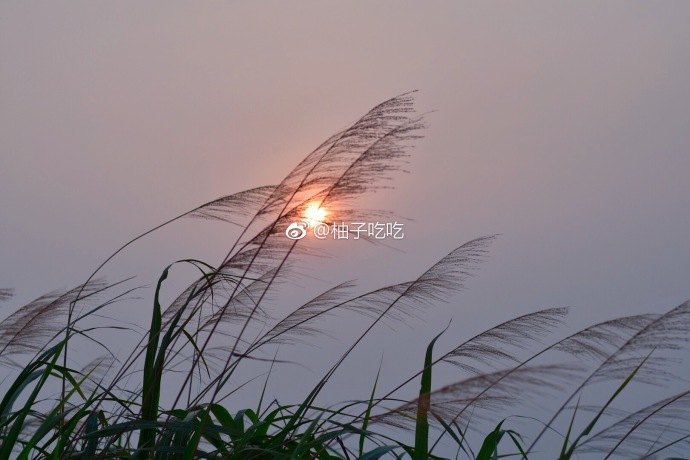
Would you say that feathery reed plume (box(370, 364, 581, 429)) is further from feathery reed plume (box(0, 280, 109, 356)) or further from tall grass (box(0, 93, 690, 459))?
feathery reed plume (box(0, 280, 109, 356))

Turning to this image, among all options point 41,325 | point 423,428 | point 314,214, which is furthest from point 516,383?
point 41,325

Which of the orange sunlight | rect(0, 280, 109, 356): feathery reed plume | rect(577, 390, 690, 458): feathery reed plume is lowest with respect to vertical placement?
rect(577, 390, 690, 458): feathery reed plume

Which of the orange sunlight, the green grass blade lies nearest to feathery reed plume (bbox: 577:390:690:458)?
the green grass blade

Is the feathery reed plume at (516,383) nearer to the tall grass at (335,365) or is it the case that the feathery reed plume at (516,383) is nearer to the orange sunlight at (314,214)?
the tall grass at (335,365)

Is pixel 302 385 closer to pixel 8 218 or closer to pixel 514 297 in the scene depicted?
pixel 514 297

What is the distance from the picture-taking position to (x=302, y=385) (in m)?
3.73

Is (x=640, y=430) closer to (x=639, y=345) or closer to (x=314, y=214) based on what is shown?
(x=639, y=345)

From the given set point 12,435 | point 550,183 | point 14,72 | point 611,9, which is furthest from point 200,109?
point 12,435

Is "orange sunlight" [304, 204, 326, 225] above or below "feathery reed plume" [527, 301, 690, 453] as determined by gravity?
above

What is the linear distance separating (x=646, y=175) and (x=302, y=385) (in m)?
1.87

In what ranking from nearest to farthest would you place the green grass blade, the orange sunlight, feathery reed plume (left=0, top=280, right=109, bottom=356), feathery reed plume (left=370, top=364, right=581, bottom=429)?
feathery reed plume (left=370, top=364, right=581, bottom=429) < the green grass blade < the orange sunlight < feathery reed plume (left=0, top=280, right=109, bottom=356)

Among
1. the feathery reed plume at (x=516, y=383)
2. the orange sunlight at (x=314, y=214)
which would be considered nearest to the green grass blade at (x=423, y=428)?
the feathery reed plume at (x=516, y=383)

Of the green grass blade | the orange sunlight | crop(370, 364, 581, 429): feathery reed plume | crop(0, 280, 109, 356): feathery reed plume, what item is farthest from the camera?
crop(0, 280, 109, 356): feathery reed plume

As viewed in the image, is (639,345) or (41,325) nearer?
(639,345)
